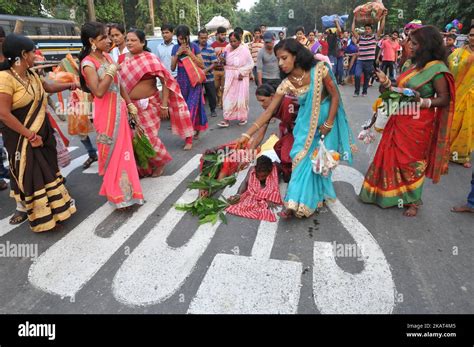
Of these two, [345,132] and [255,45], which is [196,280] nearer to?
[345,132]

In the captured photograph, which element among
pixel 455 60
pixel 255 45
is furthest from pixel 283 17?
pixel 455 60

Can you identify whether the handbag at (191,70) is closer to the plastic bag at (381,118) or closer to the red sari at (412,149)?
the plastic bag at (381,118)

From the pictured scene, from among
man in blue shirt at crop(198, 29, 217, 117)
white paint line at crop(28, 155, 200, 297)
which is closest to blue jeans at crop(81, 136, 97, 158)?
white paint line at crop(28, 155, 200, 297)

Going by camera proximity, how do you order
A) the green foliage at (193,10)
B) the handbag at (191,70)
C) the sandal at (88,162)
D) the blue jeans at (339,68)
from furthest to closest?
the green foliage at (193,10), the blue jeans at (339,68), the handbag at (191,70), the sandal at (88,162)

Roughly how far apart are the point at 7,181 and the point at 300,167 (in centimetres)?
403

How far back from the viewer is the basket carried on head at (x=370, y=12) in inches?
321

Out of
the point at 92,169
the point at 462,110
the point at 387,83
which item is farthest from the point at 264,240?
the point at 462,110

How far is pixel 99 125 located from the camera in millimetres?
3732

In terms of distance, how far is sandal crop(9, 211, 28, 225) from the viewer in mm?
3764

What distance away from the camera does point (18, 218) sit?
3775mm

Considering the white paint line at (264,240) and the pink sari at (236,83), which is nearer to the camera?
the white paint line at (264,240)

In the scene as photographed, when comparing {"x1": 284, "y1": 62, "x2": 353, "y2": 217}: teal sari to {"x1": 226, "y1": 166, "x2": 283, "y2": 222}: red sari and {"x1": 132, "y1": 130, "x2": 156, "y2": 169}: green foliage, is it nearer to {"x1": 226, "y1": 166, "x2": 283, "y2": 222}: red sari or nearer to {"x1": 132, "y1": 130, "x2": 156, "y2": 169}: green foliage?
{"x1": 226, "y1": 166, "x2": 283, "y2": 222}: red sari

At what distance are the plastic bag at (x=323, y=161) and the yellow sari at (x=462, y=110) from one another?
285cm

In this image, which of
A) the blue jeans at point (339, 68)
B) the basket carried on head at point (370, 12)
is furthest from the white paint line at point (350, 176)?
the blue jeans at point (339, 68)
